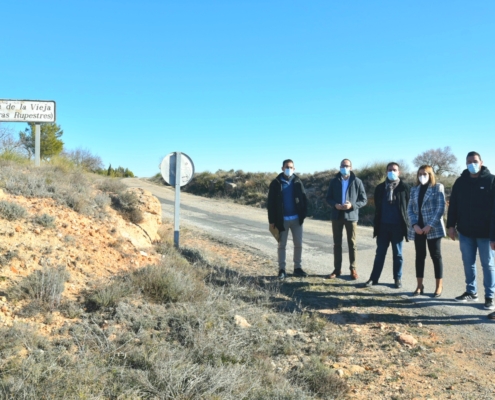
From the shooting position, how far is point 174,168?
7973 mm

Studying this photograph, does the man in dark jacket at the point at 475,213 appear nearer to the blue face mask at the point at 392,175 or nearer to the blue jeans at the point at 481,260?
the blue jeans at the point at 481,260

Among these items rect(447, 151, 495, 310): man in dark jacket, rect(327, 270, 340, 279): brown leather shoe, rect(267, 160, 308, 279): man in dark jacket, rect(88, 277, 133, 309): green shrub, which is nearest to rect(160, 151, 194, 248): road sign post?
rect(267, 160, 308, 279): man in dark jacket

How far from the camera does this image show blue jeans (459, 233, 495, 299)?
5.20 meters

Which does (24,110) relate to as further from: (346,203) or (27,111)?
(346,203)

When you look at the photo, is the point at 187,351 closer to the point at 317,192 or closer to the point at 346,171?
the point at 346,171

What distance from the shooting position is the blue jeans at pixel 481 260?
5.20 m

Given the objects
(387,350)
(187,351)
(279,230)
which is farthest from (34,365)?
(279,230)

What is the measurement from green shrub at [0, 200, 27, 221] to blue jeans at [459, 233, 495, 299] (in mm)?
6246

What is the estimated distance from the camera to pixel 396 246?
628cm

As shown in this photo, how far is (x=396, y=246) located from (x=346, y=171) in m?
1.52

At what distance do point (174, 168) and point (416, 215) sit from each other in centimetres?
470

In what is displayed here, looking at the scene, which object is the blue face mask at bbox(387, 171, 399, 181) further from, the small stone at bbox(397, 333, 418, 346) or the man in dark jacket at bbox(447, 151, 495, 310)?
the small stone at bbox(397, 333, 418, 346)

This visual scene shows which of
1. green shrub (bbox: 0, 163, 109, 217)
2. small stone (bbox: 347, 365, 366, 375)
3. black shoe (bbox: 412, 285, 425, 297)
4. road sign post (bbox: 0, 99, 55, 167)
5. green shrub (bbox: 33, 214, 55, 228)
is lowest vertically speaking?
small stone (bbox: 347, 365, 366, 375)

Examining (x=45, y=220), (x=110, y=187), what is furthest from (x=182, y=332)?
(x=110, y=187)
